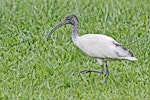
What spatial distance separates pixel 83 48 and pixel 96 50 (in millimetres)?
216

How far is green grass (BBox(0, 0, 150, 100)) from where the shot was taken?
883cm

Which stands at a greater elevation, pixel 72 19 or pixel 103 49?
pixel 72 19

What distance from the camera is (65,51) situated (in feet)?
34.0

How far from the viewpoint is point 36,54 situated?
1026 centimetres

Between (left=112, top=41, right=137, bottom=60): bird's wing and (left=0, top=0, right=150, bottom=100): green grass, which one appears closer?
(left=0, top=0, right=150, bottom=100): green grass

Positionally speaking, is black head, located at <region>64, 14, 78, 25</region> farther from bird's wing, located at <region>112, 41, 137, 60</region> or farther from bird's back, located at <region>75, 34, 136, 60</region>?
bird's wing, located at <region>112, 41, 137, 60</region>

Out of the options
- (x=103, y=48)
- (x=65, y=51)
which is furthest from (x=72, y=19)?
(x=103, y=48)

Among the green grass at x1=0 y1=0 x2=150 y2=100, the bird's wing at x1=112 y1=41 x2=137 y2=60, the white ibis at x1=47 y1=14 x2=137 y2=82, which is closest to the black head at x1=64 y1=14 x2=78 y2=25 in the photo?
the white ibis at x1=47 y1=14 x2=137 y2=82

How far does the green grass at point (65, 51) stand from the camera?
8.83 m

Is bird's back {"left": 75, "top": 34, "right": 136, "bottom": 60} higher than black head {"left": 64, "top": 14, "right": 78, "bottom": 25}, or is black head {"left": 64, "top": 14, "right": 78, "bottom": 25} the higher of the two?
black head {"left": 64, "top": 14, "right": 78, "bottom": 25}

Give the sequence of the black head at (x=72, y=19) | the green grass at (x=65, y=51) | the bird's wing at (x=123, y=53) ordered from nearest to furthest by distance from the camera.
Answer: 1. the green grass at (x=65, y=51)
2. the bird's wing at (x=123, y=53)
3. the black head at (x=72, y=19)

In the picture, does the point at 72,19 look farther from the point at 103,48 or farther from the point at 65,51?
the point at 103,48

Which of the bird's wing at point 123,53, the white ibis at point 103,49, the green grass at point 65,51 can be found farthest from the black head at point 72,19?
the bird's wing at point 123,53

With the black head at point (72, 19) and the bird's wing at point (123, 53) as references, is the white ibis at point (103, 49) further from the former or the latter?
the black head at point (72, 19)
